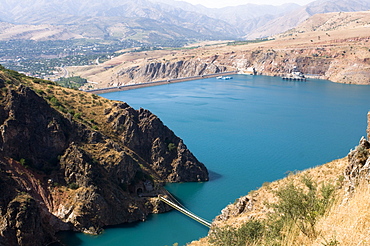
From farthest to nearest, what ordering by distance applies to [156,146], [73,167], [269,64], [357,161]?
[269,64] < [156,146] < [73,167] < [357,161]

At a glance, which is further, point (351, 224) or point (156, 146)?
point (156, 146)

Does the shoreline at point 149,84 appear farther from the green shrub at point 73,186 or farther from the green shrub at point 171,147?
the green shrub at point 73,186

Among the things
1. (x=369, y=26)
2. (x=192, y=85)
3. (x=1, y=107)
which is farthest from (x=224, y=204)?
(x=369, y=26)

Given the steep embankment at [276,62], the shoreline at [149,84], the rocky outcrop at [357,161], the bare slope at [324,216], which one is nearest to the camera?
the bare slope at [324,216]

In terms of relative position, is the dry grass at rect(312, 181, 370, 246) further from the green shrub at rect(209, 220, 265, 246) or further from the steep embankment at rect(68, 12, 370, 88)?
the steep embankment at rect(68, 12, 370, 88)

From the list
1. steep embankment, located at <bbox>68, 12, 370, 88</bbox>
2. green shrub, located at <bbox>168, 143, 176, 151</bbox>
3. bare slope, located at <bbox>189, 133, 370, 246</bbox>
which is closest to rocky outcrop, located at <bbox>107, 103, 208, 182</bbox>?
green shrub, located at <bbox>168, 143, 176, 151</bbox>

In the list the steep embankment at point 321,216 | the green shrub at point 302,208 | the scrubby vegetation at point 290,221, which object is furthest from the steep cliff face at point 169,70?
the green shrub at point 302,208

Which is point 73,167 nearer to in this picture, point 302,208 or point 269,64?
point 302,208

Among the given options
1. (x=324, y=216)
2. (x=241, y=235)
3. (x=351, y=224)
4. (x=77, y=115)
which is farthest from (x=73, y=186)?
(x=351, y=224)
